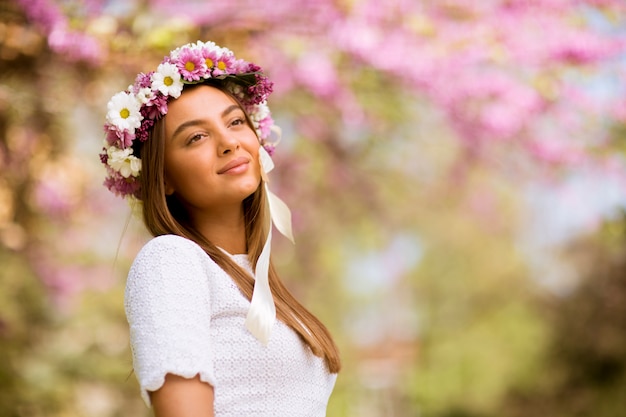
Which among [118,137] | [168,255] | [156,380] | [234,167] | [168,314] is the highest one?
[118,137]

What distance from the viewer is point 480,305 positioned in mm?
17906

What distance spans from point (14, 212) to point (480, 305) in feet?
45.3

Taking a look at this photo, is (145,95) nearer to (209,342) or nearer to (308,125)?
(209,342)

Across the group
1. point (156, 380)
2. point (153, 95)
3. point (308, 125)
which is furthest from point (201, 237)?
point (308, 125)

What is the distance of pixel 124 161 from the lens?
72.6 inches

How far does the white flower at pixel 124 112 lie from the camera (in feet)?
5.88

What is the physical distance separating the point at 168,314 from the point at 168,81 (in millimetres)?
538

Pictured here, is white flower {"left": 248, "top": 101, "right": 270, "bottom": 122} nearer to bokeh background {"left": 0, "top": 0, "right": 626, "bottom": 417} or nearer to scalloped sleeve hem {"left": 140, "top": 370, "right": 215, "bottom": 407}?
scalloped sleeve hem {"left": 140, "top": 370, "right": 215, "bottom": 407}

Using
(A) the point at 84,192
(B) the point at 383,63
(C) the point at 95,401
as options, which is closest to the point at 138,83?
(B) the point at 383,63

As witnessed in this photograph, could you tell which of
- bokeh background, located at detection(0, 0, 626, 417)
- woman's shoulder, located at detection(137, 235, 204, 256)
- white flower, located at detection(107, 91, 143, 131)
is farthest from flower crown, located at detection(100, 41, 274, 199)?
bokeh background, located at detection(0, 0, 626, 417)

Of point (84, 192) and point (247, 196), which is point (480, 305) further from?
point (247, 196)

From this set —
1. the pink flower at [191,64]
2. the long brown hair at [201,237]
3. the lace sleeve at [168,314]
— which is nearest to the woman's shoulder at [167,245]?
the lace sleeve at [168,314]

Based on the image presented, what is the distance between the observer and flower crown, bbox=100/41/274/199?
5.88ft

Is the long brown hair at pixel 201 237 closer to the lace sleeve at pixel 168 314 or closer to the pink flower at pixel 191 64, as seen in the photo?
the pink flower at pixel 191 64
